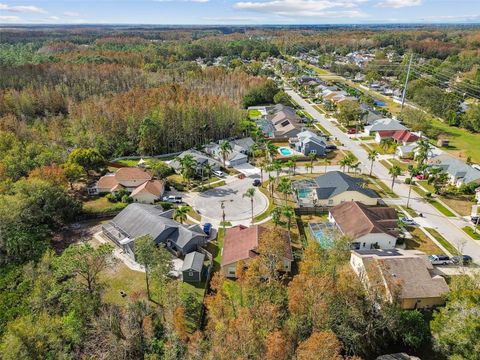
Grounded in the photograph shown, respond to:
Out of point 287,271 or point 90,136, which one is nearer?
point 287,271

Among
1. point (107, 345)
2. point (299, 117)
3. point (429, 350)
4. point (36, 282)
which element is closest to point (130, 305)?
point (107, 345)

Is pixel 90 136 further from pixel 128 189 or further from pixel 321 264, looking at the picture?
pixel 321 264

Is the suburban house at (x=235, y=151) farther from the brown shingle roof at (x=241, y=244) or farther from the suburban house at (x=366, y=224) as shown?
the brown shingle roof at (x=241, y=244)

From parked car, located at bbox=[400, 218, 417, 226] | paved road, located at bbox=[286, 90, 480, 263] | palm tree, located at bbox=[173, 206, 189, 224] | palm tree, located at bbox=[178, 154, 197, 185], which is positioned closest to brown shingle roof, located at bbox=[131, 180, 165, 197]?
palm tree, located at bbox=[178, 154, 197, 185]

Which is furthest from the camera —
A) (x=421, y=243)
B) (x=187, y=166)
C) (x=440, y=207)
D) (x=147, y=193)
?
(x=187, y=166)

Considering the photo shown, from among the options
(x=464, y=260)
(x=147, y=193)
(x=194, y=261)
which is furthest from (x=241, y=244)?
(x=464, y=260)

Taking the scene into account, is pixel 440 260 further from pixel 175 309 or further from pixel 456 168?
pixel 175 309
